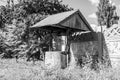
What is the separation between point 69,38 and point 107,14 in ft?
48.9

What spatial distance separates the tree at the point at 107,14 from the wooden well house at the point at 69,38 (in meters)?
12.9

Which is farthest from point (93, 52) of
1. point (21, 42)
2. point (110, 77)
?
point (21, 42)

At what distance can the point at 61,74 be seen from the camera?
4.48 metres

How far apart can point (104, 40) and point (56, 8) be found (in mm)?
6470

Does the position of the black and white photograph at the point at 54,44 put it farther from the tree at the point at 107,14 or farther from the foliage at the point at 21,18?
the tree at the point at 107,14

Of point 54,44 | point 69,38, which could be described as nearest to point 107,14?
point 54,44

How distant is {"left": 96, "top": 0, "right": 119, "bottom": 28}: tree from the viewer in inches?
801

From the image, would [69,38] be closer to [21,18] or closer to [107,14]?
[21,18]

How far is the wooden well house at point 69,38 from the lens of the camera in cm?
700

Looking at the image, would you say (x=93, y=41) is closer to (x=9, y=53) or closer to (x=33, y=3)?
(x=33, y=3)

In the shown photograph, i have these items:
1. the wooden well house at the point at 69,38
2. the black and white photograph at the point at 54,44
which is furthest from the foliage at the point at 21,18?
the wooden well house at the point at 69,38

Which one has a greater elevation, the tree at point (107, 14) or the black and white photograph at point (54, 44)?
the tree at point (107, 14)

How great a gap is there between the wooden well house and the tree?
1287cm

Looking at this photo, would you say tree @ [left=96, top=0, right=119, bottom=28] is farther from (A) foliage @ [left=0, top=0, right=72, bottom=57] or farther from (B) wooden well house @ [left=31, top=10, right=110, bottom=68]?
(B) wooden well house @ [left=31, top=10, right=110, bottom=68]
